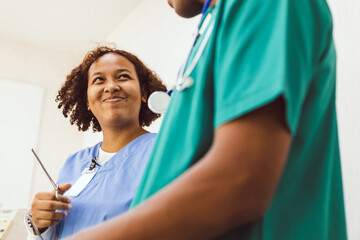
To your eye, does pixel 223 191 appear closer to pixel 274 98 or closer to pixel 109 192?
pixel 274 98

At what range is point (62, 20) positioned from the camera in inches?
114

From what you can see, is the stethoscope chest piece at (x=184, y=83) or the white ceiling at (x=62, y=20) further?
the white ceiling at (x=62, y=20)

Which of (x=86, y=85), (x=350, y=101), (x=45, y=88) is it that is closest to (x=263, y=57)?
(x=350, y=101)

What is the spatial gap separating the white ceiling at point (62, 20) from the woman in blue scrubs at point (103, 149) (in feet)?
4.42

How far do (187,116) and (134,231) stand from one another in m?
0.17

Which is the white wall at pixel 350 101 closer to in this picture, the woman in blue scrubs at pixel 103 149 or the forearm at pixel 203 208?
the woman in blue scrubs at pixel 103 149

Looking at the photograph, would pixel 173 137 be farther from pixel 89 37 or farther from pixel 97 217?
pixel 89 37

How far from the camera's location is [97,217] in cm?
93

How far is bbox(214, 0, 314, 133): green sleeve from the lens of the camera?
35cm

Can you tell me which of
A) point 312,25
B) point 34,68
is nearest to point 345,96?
point 312,25

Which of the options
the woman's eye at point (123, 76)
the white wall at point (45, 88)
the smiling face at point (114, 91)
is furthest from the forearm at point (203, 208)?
the white wall at point (45, 88)

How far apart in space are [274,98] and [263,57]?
52 mm

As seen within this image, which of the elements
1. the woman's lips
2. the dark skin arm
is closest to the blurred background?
the woman's lips

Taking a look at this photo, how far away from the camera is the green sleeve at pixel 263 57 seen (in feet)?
1.13
